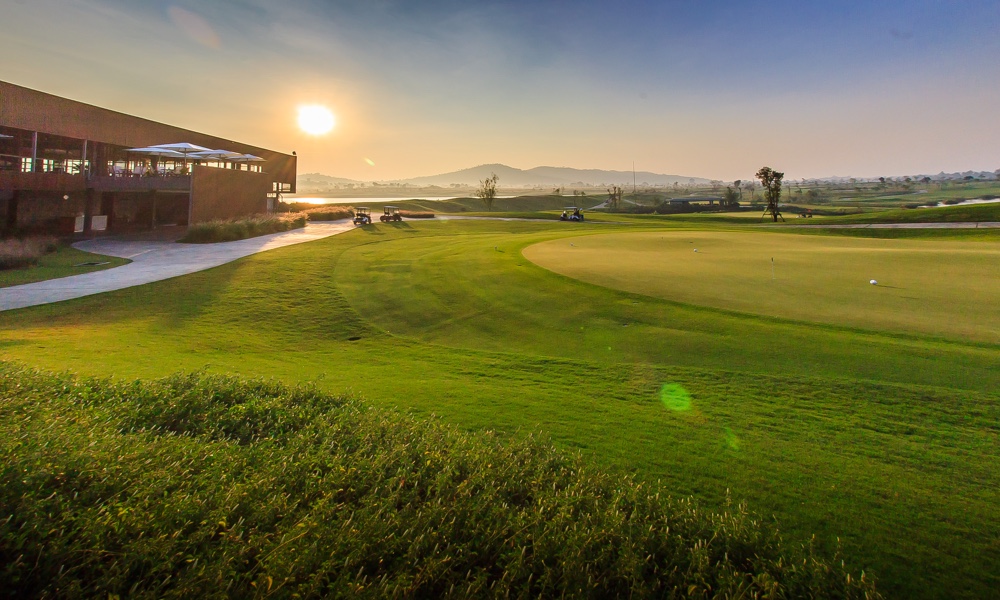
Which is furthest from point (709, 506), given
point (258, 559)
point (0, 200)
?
point (0, 200)

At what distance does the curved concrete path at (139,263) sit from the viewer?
46.1 feet

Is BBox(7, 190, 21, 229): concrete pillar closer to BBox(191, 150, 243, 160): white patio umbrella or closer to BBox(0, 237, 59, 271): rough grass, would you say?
BBox(0, 237, 59, 271): rough grass

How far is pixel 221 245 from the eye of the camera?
25391 mm

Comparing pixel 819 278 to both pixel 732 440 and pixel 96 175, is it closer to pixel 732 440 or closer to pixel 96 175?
pixel 732 440

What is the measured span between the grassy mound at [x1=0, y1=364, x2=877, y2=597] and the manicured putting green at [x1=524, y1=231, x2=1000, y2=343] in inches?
329

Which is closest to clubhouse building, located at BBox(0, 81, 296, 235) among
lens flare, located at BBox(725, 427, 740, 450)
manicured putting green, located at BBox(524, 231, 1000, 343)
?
manicured putting green, located at BBox(524, 231, 1000, 343)

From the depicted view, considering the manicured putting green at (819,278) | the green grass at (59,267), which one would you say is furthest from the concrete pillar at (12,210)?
the manicured putting green at (819,278)

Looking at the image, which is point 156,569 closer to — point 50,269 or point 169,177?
point 50,269

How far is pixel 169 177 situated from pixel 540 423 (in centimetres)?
3394

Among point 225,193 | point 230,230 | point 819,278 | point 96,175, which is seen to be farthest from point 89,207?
point 819,278

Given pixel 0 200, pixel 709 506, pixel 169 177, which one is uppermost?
pixel 169 177

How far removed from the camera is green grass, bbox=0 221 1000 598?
393 cm

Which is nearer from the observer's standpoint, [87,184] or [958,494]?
[958,494]

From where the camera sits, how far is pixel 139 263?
65.1 ft
